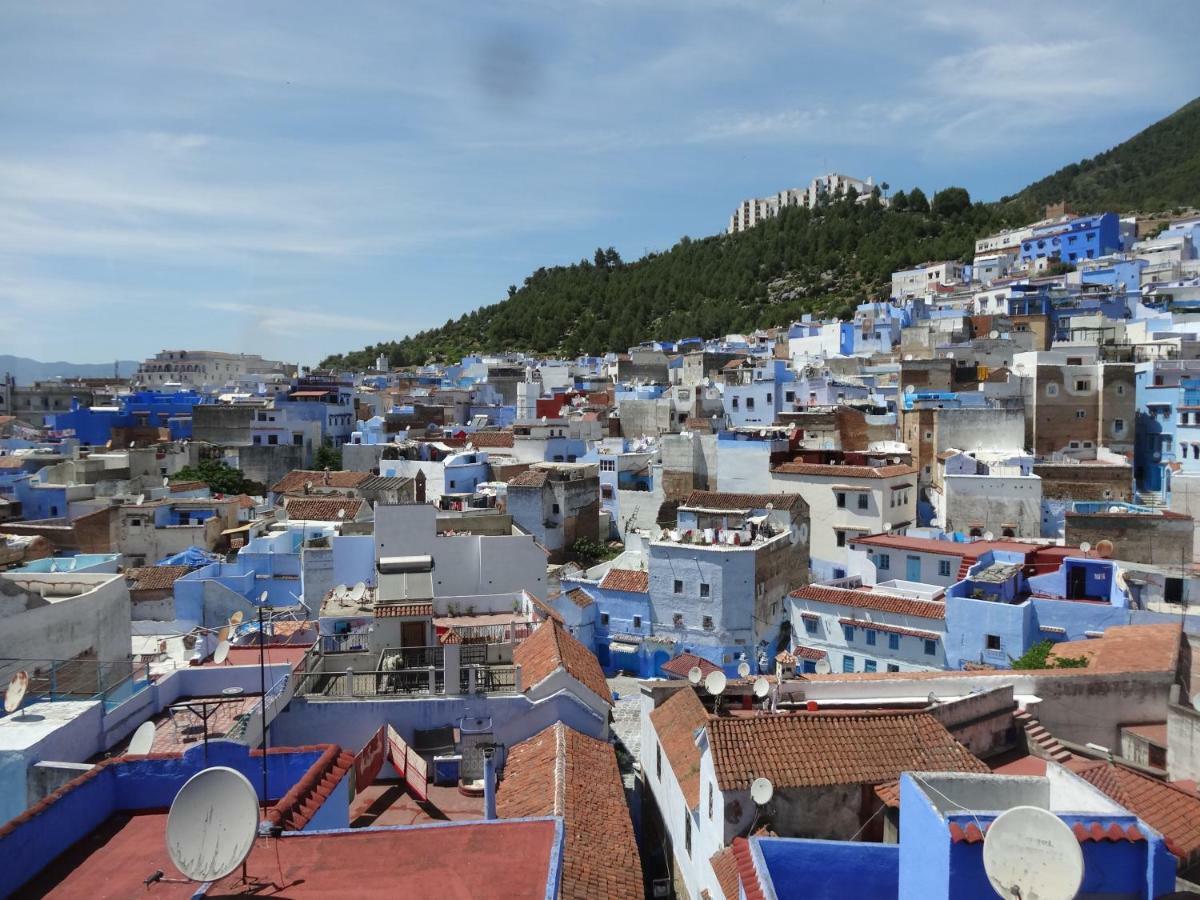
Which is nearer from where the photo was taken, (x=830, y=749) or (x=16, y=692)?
(x=16, y=692)

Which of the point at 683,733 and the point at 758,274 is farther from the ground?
the point at 758,274

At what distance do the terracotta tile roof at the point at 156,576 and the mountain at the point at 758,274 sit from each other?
57.6m

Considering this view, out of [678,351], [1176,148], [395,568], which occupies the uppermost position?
[1176,148]

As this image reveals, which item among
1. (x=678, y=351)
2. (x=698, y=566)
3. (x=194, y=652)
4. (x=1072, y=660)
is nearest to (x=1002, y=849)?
(x=1072, y=660)

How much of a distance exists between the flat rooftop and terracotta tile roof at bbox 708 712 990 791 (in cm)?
301

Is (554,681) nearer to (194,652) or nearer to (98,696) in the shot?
(98,696)

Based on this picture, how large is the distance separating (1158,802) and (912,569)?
14701mm

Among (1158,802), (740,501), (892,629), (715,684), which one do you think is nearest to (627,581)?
(740,501)

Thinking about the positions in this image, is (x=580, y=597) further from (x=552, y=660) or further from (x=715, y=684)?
(x=715, y=684)

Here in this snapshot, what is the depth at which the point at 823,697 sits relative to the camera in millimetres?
12742

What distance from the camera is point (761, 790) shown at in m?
8.91

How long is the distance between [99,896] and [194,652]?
1035cm

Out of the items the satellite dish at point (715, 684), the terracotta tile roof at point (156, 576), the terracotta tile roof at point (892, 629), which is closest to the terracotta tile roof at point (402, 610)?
the satellite dish at point (715, 684)

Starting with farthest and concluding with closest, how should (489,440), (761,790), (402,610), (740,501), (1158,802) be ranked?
(489,440)
(740,501)
(402,610)
(1158,802)
(761,790)
